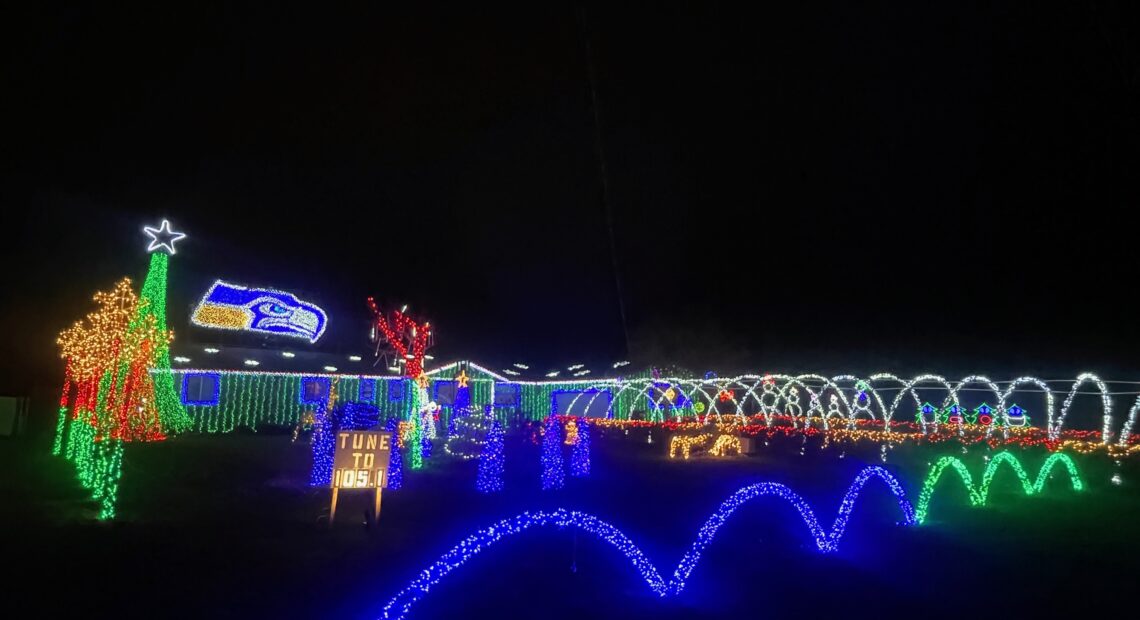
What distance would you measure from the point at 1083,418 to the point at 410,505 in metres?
24.5

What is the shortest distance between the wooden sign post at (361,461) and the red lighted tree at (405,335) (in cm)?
892

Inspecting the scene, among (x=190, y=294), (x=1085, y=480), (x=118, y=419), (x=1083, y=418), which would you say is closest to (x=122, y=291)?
(x=118, y=419)

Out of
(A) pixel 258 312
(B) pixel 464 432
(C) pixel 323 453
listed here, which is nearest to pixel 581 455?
(C) pixel 323 453

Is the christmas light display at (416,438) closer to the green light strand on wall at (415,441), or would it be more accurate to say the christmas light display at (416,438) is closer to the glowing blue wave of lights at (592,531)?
the green light strand on wall at (415,441)

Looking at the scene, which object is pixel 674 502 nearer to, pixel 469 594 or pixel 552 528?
pixel 552 528

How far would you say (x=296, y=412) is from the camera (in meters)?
28.5

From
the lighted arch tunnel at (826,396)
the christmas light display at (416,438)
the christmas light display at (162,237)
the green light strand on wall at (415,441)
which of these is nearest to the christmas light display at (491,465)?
the christmas light display at (416,438)

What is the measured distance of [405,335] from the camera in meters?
18.6

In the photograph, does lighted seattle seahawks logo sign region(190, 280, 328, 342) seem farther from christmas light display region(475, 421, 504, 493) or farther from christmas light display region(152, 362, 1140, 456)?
christmas light display region(475, 421, 504, 493)

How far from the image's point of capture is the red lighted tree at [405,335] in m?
18.0

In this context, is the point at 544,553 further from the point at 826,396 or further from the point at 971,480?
the point at 826,396

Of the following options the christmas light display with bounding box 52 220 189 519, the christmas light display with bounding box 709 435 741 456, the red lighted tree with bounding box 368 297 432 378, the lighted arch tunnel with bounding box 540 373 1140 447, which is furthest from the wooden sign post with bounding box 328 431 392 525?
the lighted arch tunnel with bounding box 540 373 1140 447

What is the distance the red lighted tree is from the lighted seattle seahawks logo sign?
13218 mm

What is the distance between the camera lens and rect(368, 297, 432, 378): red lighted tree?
18000 mm
